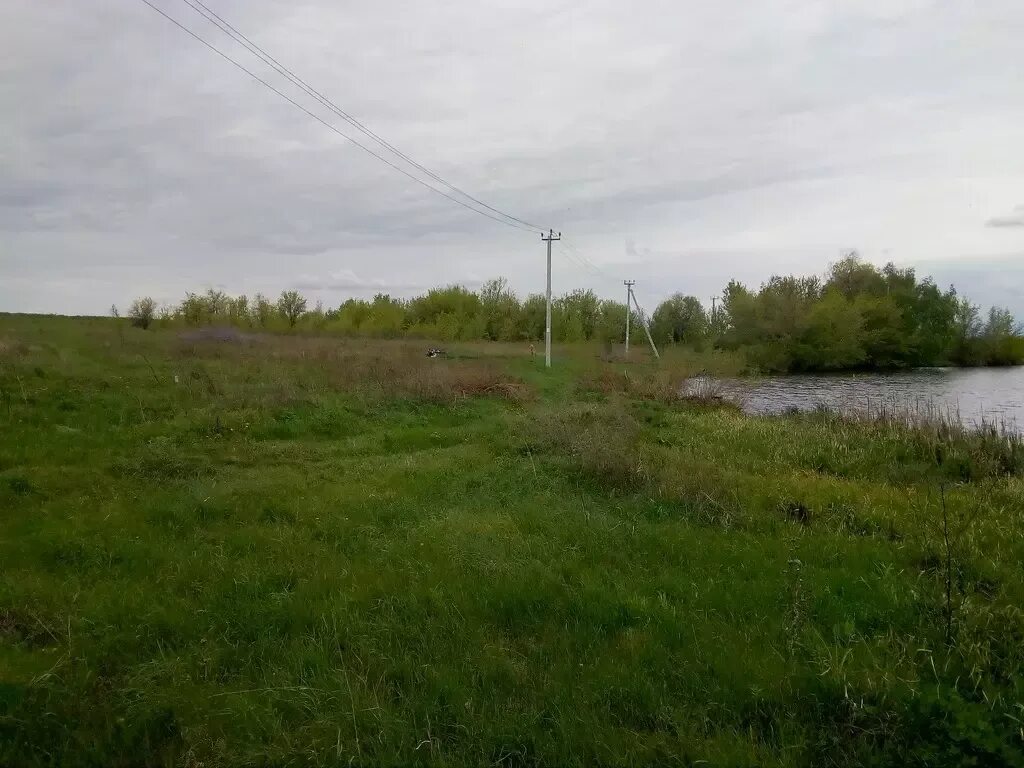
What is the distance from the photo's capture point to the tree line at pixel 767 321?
51875 millimetres

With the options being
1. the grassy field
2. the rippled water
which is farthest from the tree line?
the grassy field

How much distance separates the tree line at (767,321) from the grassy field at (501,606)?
1621 inches

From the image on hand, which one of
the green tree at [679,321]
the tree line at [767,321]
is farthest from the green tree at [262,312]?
the green tree at [679,321]

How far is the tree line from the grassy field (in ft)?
135

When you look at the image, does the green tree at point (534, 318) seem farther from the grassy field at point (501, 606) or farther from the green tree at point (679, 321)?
the grassy field at point (501, 606)

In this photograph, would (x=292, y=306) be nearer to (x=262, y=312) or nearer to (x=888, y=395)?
(x=262, y=312)

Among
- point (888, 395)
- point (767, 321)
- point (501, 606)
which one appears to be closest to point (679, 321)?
point (767, 321)

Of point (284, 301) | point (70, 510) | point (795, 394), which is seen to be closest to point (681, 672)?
point (70, 510)

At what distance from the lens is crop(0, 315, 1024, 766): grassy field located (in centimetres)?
312

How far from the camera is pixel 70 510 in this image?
6.86m

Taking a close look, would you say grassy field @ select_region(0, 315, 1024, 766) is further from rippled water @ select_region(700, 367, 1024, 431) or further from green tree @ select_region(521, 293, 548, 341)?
green tree @ select_region(521, 293, 548, 341)

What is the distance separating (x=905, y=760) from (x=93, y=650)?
4700 millimetres

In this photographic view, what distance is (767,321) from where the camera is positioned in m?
53.7

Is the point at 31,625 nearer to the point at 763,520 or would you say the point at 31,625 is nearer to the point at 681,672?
the point at 681,672
